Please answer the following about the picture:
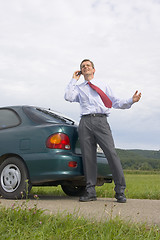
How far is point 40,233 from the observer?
3.18 meters

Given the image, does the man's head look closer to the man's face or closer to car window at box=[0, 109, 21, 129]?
the man's face

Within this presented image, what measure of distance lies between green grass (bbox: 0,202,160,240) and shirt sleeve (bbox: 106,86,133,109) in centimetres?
235

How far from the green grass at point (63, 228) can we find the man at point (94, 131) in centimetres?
157

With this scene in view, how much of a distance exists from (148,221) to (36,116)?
264 cm

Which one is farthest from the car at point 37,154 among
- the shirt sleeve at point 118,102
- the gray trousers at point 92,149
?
the shirt sleeve at point 118,102

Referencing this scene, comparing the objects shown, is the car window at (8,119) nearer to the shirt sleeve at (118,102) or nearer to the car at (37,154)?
the car at (37,154)

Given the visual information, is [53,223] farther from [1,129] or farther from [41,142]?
[1,129]

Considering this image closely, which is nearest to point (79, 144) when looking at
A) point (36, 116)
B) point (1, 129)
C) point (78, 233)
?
point (36, 116)

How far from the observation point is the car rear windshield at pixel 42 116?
18.1ft

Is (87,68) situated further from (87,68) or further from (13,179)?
(13,179)

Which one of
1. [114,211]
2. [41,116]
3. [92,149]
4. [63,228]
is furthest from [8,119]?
[63,228]

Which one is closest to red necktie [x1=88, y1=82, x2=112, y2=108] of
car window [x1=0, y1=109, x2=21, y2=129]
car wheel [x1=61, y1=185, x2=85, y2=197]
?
car window [x1=0, y1=109, x2=21, y2=129]

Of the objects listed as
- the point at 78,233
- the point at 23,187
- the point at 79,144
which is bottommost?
the point at 78,233

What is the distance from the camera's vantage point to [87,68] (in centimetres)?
562
